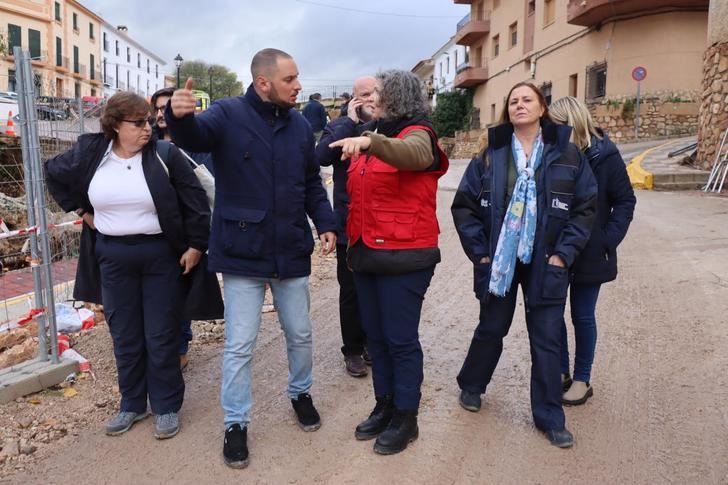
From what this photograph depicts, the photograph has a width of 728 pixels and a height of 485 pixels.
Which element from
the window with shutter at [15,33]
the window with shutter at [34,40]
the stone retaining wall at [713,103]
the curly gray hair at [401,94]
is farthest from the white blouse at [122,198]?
the window with shutter at [34,40]

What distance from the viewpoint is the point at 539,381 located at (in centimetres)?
330

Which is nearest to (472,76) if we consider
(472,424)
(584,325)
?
(584,325)

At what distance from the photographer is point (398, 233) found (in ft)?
9.84

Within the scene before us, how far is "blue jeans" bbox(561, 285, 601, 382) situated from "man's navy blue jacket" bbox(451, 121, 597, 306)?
18.8 inches

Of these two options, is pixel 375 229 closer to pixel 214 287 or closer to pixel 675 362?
pixel 214 287

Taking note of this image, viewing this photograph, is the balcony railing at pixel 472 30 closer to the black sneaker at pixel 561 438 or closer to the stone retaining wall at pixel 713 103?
the stone retaining wall at pixel 713 103

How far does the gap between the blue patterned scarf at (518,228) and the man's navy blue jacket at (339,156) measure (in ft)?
2.96

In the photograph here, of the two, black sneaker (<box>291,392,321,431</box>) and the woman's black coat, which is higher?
the woman's black coat

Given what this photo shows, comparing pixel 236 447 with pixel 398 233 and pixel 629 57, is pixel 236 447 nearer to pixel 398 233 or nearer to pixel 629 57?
pixel 398 233

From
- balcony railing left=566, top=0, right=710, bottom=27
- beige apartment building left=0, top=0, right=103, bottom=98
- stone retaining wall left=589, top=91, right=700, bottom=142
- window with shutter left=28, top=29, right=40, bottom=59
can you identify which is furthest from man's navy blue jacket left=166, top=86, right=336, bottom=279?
window with shutter left=28, top=29, right=40, bottom=59

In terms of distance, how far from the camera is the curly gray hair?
2955 millimetres

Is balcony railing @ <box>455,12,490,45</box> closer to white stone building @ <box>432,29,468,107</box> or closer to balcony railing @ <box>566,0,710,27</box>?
white stone building @ <box>432,29,468,107</box>

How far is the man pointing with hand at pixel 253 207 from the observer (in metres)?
3.03

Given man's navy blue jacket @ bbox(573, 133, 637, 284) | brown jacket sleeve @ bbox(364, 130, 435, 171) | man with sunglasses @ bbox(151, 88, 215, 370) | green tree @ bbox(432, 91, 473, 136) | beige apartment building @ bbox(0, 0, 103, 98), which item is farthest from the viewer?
beige apartment building @ bbox(0, 0, 103, 98)
